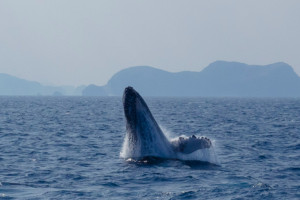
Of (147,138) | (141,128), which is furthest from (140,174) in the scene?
(141,128)

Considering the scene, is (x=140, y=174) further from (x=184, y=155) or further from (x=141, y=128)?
(x=184, y=155)

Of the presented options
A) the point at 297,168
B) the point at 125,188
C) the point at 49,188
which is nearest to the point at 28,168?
the point at 49,188

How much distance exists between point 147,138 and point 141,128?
0.51m

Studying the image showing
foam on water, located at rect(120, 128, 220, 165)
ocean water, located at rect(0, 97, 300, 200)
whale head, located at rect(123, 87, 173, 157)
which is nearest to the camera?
ocean water, located at rect(0, 97, 300, 200)

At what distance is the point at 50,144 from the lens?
2895cm

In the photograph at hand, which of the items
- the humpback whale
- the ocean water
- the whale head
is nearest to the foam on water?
the humpback whale

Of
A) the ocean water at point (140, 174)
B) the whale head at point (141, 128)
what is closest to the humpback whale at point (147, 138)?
the whale head at point (141, 128)

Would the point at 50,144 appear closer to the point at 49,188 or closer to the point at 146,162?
the point at 146,162

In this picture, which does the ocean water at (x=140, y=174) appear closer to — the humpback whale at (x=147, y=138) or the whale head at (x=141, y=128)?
the humpback whale at (x=147, y=138)

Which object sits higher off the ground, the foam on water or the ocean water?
the foam on water

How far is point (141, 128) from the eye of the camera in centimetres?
1980

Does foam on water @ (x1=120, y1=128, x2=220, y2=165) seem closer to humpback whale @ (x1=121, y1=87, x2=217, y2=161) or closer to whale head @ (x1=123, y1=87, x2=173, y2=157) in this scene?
humpback whale @ (x1=121, y1=87, x2=217, y2=161)

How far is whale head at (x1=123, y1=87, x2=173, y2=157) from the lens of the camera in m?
19.8

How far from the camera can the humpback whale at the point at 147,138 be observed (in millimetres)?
19812
